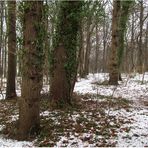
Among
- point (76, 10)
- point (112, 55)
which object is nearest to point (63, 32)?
point (76, 10)

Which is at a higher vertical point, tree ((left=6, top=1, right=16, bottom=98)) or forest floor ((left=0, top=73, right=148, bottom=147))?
tree ((left=6, top=1, right=16, bottom=98))

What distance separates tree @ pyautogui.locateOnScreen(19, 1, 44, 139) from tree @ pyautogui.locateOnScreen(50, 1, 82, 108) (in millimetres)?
2158

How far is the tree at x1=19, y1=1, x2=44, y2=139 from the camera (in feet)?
24.5

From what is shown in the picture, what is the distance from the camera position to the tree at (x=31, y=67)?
24.5ft

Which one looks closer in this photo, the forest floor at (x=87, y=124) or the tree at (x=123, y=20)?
the forest floor at (x=87, y=124)

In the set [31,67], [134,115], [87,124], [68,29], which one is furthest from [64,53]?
[134,115]

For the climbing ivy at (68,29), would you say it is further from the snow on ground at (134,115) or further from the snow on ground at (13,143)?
the snow on ground at (13,143)

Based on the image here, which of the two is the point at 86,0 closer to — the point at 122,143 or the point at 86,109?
the point at 86,109

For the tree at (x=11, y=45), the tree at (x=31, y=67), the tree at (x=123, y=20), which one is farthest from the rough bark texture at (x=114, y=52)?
the tree at (x=31, y=67)

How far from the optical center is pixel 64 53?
9844mm

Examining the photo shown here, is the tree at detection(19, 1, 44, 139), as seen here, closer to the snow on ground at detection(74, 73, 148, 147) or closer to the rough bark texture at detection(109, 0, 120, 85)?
the snow on ground at detection(74, 73, 148, 147)

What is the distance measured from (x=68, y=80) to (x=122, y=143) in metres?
3.78

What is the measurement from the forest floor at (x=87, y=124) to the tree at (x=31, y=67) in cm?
42

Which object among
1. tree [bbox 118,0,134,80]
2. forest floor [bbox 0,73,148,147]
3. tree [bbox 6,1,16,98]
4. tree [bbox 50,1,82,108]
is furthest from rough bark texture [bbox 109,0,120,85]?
tree [bbox 50,1,82,108]
